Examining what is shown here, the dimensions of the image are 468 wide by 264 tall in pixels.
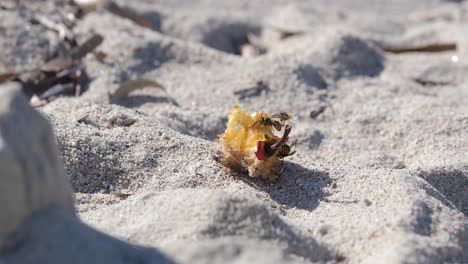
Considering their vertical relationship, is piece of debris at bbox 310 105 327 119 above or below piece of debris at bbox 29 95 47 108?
above

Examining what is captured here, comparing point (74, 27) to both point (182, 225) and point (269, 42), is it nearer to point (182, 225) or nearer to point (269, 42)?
point (269, 42)

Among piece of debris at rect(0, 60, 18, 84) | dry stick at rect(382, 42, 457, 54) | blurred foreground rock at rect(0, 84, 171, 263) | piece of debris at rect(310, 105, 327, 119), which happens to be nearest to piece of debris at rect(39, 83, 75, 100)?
piece of debris at rect(0, 60, 18, 84)

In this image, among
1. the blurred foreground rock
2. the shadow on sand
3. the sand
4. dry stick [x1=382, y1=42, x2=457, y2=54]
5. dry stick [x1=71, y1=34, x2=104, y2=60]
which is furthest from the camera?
dry stick [x1=382, y1=42, x2=457, y2=54]

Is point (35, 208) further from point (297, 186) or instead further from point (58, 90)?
point (58, 90)

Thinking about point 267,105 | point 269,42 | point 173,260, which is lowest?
point 173,260

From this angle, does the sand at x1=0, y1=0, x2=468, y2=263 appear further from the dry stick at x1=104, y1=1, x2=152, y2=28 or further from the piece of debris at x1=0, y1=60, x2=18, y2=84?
the piece of debris at x1=0, y1=60, x2=18, y2=84

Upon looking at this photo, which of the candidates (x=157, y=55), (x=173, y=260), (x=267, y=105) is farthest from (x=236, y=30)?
(x=173, y=260)

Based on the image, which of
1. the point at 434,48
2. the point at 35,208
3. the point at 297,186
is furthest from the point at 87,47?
the point at 434,48
